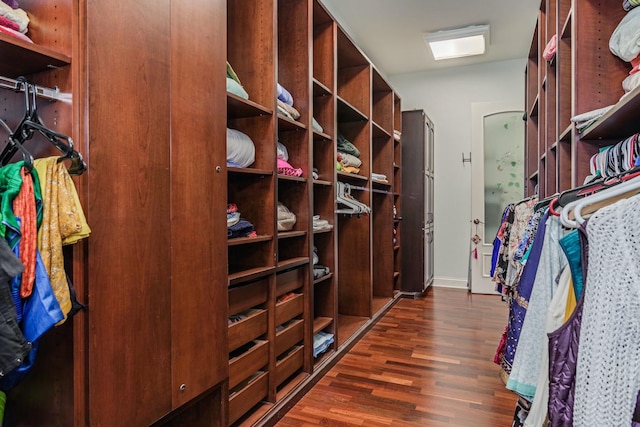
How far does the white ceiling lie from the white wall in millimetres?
409

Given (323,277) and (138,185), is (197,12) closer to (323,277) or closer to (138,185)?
(138,185)

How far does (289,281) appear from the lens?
2408mm

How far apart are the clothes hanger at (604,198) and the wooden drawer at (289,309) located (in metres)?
1.63

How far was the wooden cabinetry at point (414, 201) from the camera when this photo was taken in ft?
16.3

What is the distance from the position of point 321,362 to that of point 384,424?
2.33ft

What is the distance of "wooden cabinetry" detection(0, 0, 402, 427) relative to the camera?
116cm

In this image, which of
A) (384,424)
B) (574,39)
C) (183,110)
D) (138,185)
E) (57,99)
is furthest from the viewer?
(384,424)

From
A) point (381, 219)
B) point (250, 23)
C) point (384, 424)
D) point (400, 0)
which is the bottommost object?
point (384, 424)

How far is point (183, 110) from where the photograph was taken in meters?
1.48

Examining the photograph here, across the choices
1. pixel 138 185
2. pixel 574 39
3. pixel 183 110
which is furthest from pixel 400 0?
pixel 138 185

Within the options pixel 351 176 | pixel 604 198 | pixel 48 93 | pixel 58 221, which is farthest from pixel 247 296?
pixel 351 176

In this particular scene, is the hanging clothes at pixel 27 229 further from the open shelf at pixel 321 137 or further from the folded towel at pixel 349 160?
the folded towel at pixel 349 160

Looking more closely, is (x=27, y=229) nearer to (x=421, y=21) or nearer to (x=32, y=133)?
(x=32, y=133)

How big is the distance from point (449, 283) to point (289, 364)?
379 centimetres
